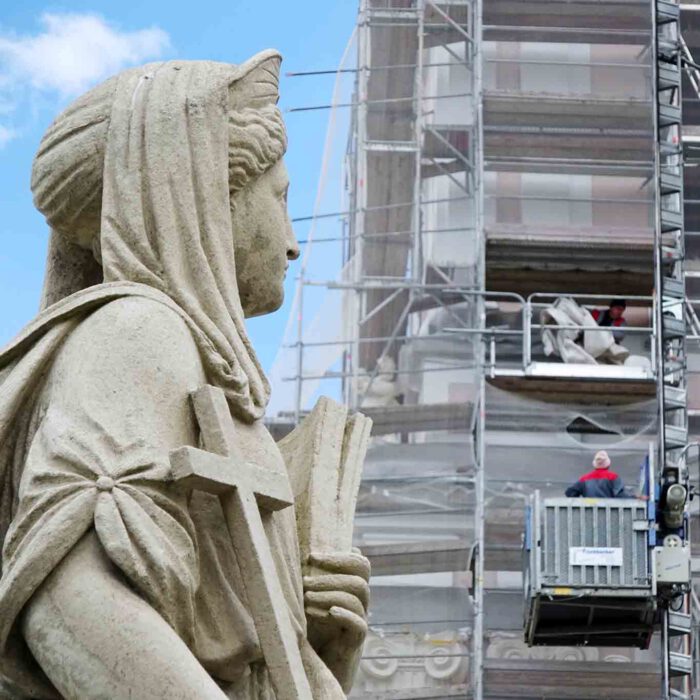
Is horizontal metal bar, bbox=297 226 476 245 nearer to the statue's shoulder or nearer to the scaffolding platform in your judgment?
the scaffolding platform

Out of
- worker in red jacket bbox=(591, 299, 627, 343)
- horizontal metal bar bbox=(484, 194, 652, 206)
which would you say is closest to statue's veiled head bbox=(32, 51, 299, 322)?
worker in red jacket bbox=(591, 299, 627, 343)

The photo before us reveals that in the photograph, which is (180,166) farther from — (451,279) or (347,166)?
(347,166)

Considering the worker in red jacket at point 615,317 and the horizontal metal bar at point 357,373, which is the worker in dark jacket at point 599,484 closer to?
the horizontal metal bar at point 357,373

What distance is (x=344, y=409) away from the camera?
17.8 ft

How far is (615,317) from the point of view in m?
26.7

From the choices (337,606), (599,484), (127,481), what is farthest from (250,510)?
(599,484)

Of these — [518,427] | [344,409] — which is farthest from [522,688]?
[344,409]

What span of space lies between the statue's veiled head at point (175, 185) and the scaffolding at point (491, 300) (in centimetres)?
1794

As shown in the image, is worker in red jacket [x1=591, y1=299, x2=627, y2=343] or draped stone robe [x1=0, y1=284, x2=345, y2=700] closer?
draped stone robe [x1=0, y1=284, x2=345, y2=700]

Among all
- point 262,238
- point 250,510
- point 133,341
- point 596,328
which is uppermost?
point 596,328

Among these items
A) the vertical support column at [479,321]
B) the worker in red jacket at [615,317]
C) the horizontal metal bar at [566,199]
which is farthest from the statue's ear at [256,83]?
the horizontal metal bar at [566,199]

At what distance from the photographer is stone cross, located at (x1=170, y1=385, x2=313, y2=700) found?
15.3 feet

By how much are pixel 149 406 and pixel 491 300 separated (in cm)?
2288

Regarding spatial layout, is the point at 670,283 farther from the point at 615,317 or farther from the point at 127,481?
the point at 127,481
